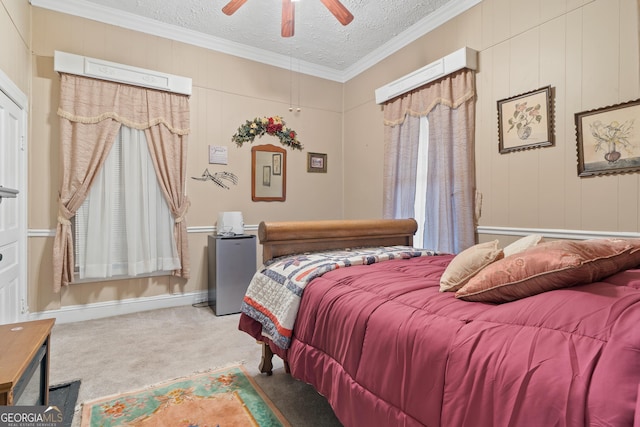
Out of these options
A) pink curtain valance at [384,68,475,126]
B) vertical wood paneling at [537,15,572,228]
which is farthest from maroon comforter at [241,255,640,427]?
pink curtain valance at [384,68,475,126]

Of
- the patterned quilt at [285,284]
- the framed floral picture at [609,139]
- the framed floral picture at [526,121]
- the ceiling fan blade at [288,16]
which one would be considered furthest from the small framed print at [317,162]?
the framed floral picture at [609,139]

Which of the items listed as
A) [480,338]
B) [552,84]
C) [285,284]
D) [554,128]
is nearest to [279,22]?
[552,84]

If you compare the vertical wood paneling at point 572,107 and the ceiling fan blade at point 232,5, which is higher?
the ceiling fan blade at point 232,5

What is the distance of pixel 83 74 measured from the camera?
312 cm

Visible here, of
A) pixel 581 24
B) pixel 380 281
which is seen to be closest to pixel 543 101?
pixel 581 24

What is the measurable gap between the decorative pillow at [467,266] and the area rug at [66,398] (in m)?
1.95

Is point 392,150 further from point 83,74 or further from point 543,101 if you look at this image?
point 83,74

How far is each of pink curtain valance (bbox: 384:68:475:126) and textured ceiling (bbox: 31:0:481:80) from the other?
2.07ft

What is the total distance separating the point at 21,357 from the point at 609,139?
3233 millimetres

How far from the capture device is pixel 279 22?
350 cm

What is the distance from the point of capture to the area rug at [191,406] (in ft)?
5.48

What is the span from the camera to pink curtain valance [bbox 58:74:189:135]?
122 inches

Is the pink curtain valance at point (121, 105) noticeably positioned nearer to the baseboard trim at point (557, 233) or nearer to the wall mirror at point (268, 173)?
the wall mirror at point (268, 173)

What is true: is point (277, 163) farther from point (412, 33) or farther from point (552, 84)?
point (552, 84)
